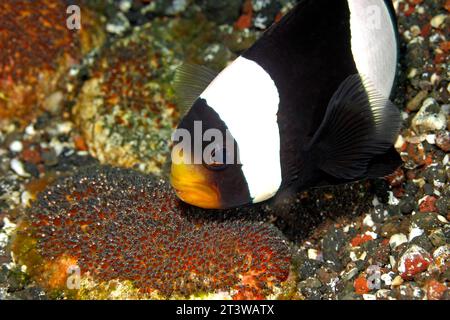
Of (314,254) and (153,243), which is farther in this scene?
(314,254)

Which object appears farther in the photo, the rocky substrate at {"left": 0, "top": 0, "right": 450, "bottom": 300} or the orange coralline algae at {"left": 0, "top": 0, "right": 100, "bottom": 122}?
the orange coralline algae at {"left": 0, "top": 0, "right": 100, "bottom": 122}

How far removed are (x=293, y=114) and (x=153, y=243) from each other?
3.89 ft

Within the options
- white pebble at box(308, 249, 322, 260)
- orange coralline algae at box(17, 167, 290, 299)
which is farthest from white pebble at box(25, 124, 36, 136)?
white pebble at box(308, 249, 322, 260)

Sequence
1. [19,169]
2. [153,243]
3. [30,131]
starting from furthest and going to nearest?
[30,131] → [19,169] → [153,243]

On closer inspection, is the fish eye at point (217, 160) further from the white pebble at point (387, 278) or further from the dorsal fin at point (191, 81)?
the white pebble at point (387, 278)

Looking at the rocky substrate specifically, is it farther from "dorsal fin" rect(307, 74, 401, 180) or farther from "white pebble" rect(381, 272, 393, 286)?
"dorsal fin" rect(307, 74, 401, 180)

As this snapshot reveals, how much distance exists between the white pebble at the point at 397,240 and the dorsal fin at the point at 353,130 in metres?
0.64

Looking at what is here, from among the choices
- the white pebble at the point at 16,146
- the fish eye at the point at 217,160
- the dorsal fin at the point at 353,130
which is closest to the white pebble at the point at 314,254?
the dorsal fin at the point at 353,130

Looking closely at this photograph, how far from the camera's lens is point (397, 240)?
3.57 m

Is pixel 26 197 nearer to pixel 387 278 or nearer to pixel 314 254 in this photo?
pixel 314 254

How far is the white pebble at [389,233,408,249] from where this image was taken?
3540 mm

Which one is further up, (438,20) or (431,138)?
(438,20)

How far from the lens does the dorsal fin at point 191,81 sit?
3.41m

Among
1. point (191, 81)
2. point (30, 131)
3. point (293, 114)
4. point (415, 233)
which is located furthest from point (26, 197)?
point (415, 233)
